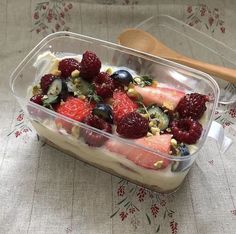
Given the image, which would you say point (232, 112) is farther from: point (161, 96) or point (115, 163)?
point (115, 163)

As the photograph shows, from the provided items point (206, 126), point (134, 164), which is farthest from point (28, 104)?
point (206, 126)

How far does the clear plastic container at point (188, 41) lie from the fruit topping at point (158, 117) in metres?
0.32

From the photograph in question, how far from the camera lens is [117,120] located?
82 cm

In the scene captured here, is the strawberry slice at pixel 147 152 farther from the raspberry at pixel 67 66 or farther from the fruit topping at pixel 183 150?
the raspberry at pixel 67 66

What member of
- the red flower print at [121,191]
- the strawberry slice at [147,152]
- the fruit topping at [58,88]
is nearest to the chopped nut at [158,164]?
the strawberry slice at [147,152]

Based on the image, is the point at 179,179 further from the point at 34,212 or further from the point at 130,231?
the point at 34,212

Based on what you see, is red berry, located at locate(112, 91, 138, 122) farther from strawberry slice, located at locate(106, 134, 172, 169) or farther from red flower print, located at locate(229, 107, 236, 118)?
red flower print, located at locate(229, 107, 236, 118)

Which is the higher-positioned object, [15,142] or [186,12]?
[186,12]

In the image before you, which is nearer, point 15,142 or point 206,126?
point 206,126

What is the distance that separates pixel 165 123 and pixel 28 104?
0.26 m

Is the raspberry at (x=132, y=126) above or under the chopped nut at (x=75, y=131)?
above

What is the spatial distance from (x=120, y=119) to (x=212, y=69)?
31 cm

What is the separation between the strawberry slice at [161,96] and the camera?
0.85 m

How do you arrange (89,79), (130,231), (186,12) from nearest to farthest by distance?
(130,231)
(89,79)
(186,12)
